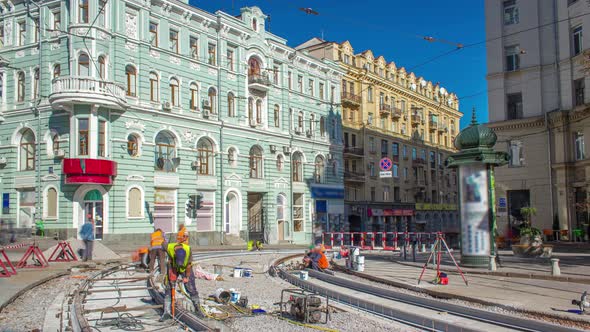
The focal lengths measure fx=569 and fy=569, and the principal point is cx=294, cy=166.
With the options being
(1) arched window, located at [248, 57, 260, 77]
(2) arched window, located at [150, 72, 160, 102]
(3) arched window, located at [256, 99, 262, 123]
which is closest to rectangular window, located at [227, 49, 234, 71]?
(1) arched window, located at [248, 57, 260, 77]

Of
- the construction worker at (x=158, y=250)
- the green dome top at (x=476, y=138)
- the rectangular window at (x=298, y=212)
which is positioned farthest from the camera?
the rectangular window at (x=298, y=212)

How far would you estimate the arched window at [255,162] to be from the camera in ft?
141

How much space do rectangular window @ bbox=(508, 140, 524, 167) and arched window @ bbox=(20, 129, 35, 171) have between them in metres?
28.7

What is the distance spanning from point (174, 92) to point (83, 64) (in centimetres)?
658

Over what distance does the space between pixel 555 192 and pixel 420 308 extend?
2414 centimetres

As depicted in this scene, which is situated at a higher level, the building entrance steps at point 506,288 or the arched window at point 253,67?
the arched window at point 253,67

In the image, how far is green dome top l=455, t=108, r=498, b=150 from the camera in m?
18.0

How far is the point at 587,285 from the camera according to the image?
1465 cm

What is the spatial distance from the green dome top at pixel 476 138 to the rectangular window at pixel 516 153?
18.1 meters

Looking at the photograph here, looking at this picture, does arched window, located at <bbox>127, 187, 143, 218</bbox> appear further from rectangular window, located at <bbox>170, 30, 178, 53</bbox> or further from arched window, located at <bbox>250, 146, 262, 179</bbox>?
arched window, located at <bbox>250, 146, 262, 179</bbox>

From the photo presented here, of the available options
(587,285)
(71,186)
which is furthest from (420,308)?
(71,186)

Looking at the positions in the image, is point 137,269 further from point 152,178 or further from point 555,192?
point 555,192

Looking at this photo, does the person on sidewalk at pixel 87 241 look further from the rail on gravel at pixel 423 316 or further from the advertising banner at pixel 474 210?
the advertising banner at pixel 474 210

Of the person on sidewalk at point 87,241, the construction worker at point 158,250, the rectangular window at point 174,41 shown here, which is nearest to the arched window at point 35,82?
the rectangular window at point 174,41
